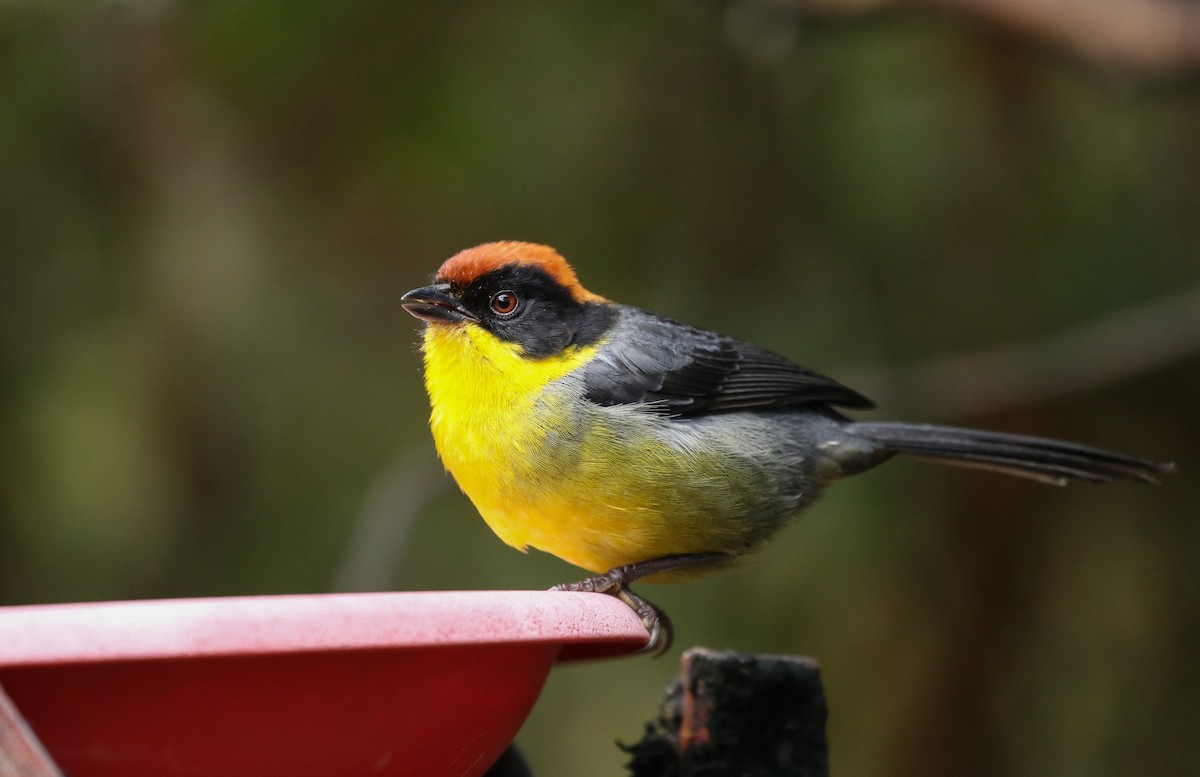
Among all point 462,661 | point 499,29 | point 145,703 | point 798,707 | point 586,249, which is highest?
point 499,29

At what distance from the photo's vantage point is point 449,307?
3629 millimetres

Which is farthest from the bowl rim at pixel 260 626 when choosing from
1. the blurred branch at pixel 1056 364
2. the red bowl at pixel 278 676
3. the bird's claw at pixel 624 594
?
the blurred branch at pixel 1056 364

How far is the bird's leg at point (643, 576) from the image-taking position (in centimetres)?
325

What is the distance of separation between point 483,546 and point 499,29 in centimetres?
224

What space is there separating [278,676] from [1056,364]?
4.19m

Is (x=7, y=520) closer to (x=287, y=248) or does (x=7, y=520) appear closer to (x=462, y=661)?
(x=287, y=248)

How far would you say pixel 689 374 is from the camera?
3.87m

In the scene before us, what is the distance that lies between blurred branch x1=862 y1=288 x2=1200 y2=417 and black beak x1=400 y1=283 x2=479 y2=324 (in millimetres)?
2220

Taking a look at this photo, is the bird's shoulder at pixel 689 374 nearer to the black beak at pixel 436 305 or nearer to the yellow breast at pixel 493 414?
the yellow breast at pixel 493 414

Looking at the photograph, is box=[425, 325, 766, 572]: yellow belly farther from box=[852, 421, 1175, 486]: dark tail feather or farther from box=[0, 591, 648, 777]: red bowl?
box=[0, 591, 648, 777]: red bowl

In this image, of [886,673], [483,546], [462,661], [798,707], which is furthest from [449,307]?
[886,673]

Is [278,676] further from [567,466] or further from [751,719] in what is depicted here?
[567,466]

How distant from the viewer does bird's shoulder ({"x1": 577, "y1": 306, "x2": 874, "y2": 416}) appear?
144 inches

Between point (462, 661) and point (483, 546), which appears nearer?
point (462, 661)
